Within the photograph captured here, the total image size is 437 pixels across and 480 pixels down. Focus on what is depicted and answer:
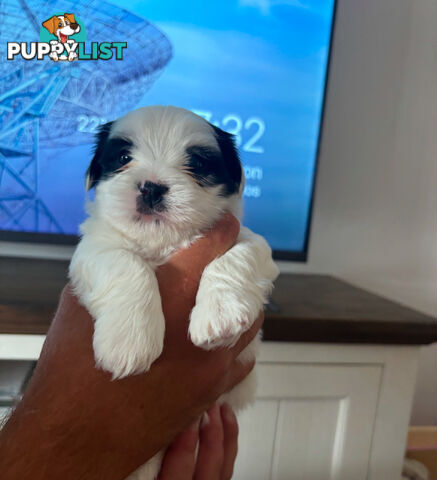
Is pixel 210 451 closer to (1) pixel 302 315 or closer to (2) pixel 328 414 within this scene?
(1) pixel 302 315

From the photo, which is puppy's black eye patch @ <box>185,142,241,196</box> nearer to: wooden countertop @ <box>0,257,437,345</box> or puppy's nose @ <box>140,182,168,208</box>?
puppy's nose @ <box>140,182,168,208</box>

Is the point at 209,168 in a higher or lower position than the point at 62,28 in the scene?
lower

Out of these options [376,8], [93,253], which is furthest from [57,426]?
[376,8]

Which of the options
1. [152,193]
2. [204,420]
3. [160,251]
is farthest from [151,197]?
[204,420]

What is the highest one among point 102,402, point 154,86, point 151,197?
point 154,86

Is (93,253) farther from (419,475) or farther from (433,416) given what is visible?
(433,416)

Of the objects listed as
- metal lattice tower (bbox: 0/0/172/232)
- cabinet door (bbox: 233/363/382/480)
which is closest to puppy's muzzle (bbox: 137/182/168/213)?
cabinet door (bbox: 233/363/382/480)

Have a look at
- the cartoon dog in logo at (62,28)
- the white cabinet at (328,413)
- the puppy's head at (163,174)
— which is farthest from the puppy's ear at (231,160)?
the cartoon dog in logo at (62,28)
